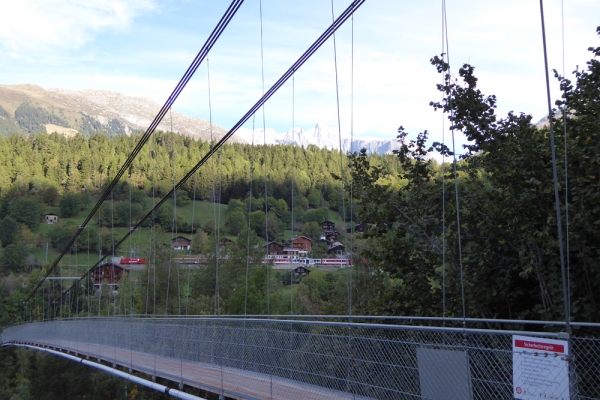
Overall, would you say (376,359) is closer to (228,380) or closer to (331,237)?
(228,380)

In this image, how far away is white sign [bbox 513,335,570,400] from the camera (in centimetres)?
389

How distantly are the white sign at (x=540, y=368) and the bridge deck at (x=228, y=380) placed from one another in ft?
5.25

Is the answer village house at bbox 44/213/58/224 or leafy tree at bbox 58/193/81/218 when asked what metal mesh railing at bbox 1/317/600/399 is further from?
village house at bbox 44/213/58/224

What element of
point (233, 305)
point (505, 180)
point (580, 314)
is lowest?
point (233, 305)

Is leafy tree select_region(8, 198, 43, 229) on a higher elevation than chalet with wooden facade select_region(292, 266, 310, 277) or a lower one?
higher

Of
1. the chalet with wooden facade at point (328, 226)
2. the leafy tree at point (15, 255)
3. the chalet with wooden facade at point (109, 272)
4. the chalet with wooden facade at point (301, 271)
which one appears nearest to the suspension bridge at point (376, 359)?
the chalet with wooden facade at point (328, 226)

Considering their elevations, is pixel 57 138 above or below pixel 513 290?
above

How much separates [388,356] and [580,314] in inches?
118

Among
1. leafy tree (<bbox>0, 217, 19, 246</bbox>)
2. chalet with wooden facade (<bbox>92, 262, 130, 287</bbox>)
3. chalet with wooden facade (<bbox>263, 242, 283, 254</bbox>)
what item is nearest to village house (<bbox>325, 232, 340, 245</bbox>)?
chalet with wooden facade (<bbox>263, 242, 283, 254</bbox>)

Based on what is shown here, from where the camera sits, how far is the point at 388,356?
5.07m

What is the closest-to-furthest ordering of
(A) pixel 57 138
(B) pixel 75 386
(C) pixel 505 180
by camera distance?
(C) pixel 505 180 < (B) pixel 75 386 < (A) pixel 57 138

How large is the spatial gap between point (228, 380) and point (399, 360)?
2.98m

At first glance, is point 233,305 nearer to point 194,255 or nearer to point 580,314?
point 194,255

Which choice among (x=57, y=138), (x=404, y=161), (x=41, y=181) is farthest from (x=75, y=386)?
(x=57, y=138)
